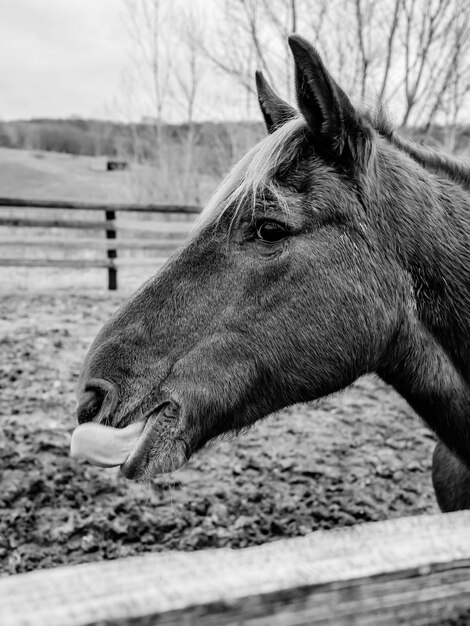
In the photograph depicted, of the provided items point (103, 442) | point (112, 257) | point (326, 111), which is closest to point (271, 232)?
point (326, 111)

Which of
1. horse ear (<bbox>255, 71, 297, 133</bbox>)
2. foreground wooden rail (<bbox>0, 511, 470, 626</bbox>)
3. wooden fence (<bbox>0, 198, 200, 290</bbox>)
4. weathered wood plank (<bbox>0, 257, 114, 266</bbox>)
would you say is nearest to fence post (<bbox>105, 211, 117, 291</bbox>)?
wooden fence (<bbox>0, 198, 200, 290</bbox>)

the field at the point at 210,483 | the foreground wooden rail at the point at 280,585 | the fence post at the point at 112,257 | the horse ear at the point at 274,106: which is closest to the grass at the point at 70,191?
the fence post at the point at 112,257

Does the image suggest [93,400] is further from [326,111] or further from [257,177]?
[326,111]

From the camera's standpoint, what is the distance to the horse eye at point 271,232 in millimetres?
2029

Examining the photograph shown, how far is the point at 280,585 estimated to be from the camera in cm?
83

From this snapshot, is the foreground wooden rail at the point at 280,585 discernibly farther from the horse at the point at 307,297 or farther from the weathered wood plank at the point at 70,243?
the weathered wood plank at the point at 70,243

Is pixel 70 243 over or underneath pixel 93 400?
underneath

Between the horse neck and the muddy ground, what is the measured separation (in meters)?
1.50

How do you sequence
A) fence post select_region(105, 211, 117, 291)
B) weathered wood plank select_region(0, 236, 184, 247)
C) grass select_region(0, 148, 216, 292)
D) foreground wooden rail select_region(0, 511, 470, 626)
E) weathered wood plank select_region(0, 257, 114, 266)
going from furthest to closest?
grass select_region(0, 148, 216, 292) → weathered wood plank select_region(0, 236, 184, 247) → fence post select_region(105, 211, 117, 291) → weathered wood plank select_region(0, 257, 114, 266) → foreground wooden rail select_region(0, 511, 470, 626)

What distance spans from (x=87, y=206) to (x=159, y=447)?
36.9ft

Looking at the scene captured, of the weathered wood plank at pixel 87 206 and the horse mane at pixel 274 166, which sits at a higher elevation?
the horse mane at pixel 274 166

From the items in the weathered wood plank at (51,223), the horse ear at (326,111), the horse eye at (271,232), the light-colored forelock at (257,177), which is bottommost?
the weathered wood plank at (51,223)

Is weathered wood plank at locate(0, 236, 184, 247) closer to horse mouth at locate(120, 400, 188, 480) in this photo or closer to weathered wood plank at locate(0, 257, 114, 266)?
weathered wood plank at locate(0, 257, 114, 266)

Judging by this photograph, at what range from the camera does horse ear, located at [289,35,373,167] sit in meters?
1.88
